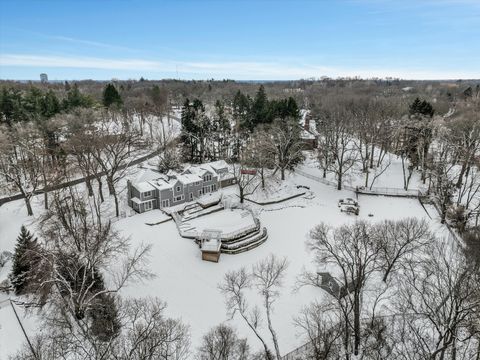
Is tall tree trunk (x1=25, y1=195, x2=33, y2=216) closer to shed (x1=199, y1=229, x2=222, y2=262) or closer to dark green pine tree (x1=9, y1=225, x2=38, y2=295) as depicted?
dark green pine tree (x1=9, y1=225, x2=38, y2=295)

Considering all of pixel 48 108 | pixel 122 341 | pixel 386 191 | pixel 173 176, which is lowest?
pixel 122 341

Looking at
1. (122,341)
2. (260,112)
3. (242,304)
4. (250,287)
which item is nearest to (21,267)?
(122,341)

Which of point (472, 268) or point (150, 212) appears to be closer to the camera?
point (472, 268)

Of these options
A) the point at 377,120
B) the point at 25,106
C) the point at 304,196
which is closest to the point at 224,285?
the point at 304,196

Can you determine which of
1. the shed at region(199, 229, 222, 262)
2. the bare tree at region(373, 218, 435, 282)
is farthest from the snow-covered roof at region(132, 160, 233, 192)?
the bare tree at region(373, 218, 435, 282)

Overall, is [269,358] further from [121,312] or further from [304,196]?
[304,196]

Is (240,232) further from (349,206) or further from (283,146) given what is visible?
(283,146)

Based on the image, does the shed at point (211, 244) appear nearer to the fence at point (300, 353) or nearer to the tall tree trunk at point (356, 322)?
the fence at point (300, 353)

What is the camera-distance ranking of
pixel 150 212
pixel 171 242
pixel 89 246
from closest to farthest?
pixel 89 246, pixel 171 242, pixel 150 212
